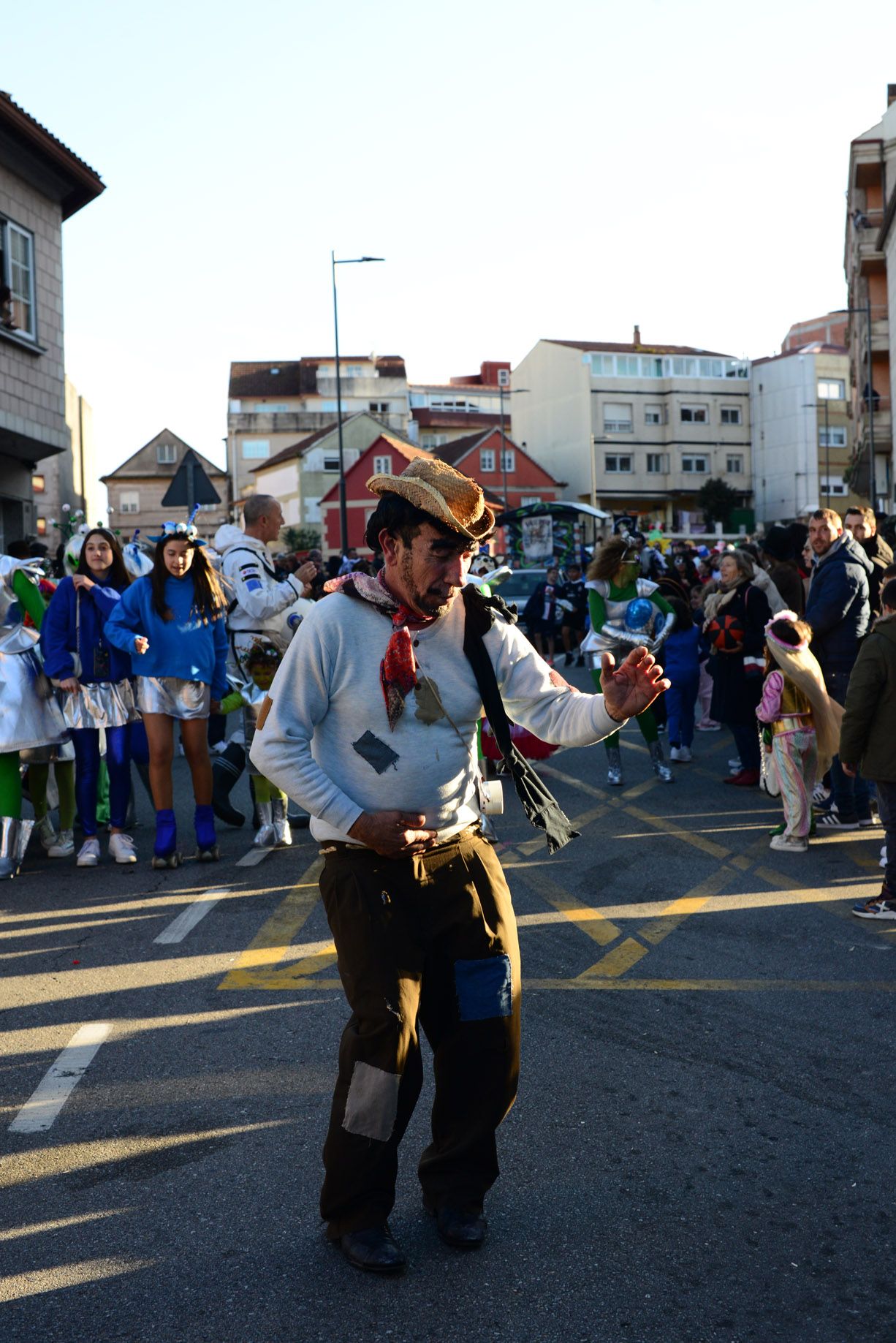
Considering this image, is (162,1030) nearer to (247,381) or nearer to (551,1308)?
(551,1308)

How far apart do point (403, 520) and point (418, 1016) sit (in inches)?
49.9

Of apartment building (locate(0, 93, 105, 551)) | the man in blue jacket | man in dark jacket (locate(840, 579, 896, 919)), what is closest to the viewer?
man in dark jacket (locate(840, 579, 896, 919))

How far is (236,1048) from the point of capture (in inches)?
197

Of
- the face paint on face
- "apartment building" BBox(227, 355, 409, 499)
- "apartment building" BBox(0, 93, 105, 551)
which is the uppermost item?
"apartment building" BBox(227, 355, 409, 499)

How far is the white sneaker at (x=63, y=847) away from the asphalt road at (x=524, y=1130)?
1250mm

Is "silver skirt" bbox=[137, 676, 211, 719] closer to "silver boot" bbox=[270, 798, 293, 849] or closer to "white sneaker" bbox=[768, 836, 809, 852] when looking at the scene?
"silver boot" bbox=[270, 798, 293, 849]

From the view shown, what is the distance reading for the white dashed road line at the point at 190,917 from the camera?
262 inches

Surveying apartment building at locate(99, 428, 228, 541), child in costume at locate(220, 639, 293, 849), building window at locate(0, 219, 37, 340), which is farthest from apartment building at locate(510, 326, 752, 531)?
child in costume at locate(220, 639, 293, 849)

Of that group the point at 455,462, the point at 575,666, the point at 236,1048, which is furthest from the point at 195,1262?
the point at 455,462

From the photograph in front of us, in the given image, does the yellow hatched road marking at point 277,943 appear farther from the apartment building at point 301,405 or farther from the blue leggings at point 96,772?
the apartment building at point 301,405

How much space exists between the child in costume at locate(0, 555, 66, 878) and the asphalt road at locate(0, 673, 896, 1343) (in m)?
0.74

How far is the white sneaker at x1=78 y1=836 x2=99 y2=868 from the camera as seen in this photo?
Answer: 336 inches

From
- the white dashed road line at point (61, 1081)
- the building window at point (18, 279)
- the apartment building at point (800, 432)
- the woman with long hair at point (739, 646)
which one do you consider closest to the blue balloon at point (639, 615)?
the woman with long hair at point (739, 646)

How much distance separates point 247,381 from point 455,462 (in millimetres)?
26169
